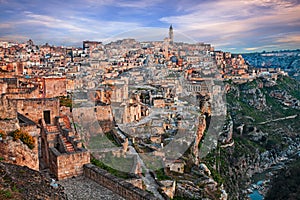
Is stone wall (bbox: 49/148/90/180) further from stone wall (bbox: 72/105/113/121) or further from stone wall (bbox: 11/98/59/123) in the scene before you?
stone wall (bbox: 72/105/113/121)

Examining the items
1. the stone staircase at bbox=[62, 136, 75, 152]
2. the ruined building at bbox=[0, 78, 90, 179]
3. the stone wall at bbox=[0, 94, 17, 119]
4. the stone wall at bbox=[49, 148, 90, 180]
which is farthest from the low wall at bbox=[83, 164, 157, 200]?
the stone wall at bbox=[0, 94, 17, 119]

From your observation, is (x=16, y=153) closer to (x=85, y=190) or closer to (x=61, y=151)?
(x=85, y=190)

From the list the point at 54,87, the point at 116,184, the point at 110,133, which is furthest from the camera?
the point at 54,87

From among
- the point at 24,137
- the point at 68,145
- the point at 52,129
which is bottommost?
the point at 68,145

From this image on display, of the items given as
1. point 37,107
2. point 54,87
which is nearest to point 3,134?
point 37,107

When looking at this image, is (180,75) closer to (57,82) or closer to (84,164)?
(57,82)

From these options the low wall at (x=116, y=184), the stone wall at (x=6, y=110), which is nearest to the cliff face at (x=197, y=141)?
the low wall at (x=116, y=184)
